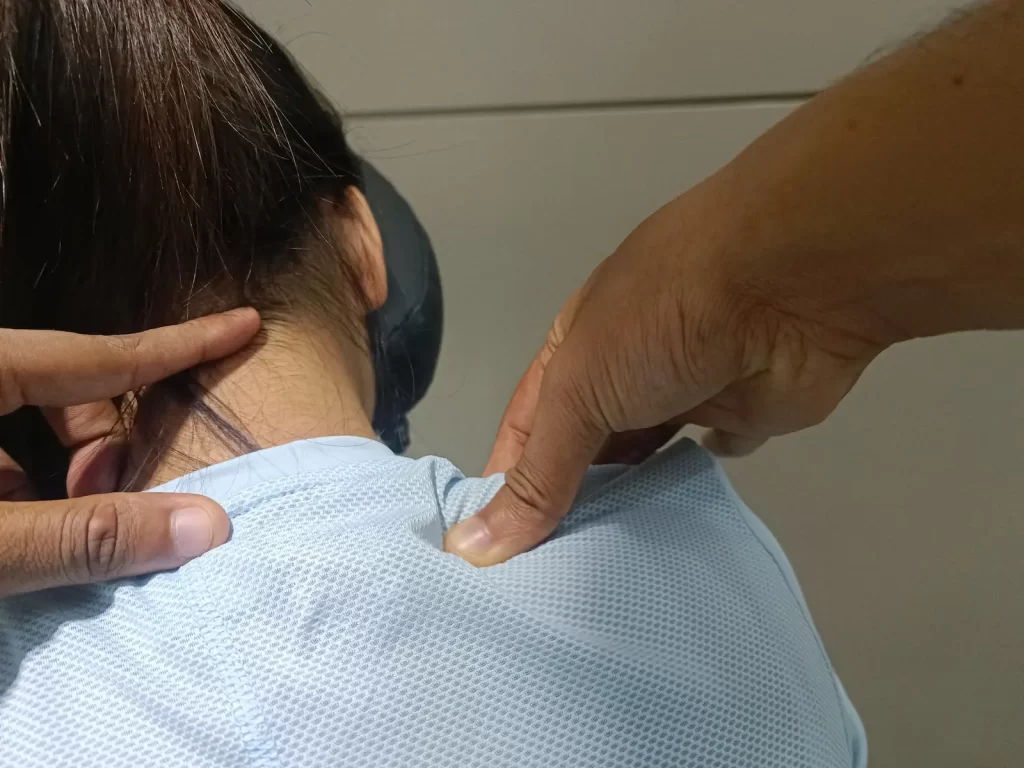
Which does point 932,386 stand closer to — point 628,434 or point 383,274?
point 628,434

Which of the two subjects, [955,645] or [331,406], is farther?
[955,645]

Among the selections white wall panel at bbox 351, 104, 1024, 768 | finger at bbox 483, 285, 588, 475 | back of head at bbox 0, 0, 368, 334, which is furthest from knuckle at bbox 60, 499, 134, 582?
white wall panel at bbox 351, 104, 1024, 768

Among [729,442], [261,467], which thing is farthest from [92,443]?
[729,442]

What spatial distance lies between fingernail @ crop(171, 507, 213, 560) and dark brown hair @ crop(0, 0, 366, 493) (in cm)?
11

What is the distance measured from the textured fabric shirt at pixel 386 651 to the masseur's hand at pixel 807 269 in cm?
5

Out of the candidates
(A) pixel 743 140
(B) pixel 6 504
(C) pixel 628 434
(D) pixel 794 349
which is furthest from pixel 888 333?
(A) pixel 743 140

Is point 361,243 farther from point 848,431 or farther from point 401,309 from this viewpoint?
point 848,431

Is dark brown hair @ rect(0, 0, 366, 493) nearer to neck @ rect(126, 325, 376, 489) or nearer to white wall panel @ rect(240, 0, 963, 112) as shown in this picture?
neck @ rect(126, 325, 376, 489)

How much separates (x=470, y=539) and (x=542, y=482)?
0.04 metres

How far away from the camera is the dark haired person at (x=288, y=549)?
0.27 m

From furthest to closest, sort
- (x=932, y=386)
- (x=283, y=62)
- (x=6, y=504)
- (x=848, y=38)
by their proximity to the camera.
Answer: (x=932, y=386)
(x=848, y=38)
(x=283, y=62)
(x=6, y=504)

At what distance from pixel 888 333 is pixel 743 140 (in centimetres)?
50

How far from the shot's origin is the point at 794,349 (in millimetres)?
342

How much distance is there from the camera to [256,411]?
35cm
